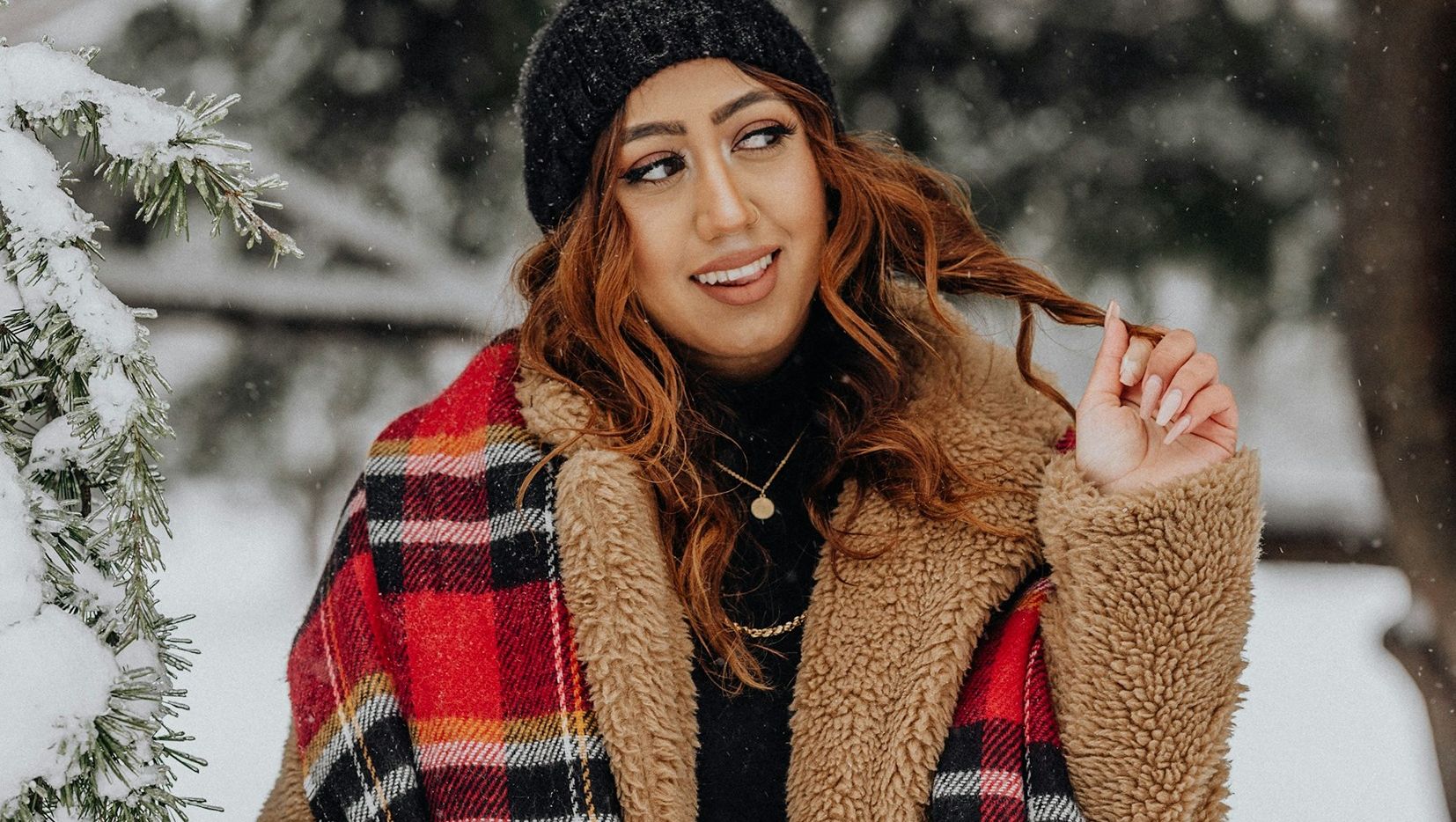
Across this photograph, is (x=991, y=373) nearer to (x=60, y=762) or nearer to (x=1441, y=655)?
(x=1441, y=655)

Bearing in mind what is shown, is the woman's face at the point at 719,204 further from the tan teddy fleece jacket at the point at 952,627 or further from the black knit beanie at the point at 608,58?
the tan teddy fleece jacket at the point at 952,627

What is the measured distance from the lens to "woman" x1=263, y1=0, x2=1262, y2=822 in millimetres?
1449

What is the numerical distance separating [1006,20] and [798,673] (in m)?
1.27

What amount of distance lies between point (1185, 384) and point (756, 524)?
2.17 feet

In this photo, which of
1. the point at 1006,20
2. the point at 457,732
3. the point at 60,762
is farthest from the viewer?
the point at 1006,20

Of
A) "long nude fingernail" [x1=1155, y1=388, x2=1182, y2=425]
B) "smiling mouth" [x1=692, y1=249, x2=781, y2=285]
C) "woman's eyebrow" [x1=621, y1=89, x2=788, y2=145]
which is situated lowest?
"long nude fingernail" [x1=1155, y1=388, x2=1182, y2=425]

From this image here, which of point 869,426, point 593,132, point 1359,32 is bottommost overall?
point 869,426

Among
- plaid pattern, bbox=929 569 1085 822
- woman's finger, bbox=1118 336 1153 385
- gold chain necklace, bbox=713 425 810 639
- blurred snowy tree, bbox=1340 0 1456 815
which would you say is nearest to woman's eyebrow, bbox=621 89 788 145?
gold chain necklace, bbox=713 425 810 639

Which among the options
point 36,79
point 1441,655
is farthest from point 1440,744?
point 36,79

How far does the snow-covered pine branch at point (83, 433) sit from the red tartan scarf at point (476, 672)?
1.63 feet

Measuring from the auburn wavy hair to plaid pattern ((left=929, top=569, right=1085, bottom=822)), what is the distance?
0.17m

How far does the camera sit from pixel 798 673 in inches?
63.5

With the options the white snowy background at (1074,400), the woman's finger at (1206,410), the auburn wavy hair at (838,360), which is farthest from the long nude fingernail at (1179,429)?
the white snowy background at (1074,400)

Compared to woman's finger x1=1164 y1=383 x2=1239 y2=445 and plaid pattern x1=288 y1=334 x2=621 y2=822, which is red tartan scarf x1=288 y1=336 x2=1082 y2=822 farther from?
woman's finger x1=1164 y1=383 x2=1239 y2=445
